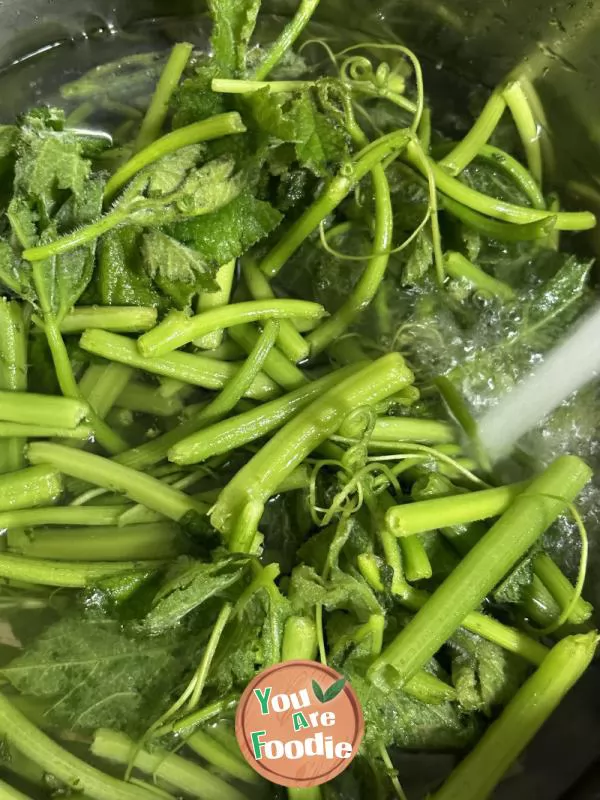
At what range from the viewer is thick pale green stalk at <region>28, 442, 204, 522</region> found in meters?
1.18

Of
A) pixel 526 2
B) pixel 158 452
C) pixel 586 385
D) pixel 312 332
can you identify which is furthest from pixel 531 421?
pixel 526 2

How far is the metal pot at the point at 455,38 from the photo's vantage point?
1448 millimetres

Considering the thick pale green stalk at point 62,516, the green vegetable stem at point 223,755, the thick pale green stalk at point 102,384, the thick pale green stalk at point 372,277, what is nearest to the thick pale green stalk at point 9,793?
the green vegetable stem at point 223,755

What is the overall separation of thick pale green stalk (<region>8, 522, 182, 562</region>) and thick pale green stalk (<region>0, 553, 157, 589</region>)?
40 millimetres

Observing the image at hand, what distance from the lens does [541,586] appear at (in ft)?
3.86

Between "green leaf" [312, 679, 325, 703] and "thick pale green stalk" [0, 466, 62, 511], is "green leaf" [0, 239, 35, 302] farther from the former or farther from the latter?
"green leaf" [312, 679, 325, 703]

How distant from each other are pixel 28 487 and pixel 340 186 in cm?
72

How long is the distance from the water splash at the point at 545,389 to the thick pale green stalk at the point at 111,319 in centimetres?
63

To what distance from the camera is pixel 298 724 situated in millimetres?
1048

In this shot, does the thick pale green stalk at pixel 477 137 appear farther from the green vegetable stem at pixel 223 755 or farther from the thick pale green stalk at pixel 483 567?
the green vegetable stem at pixel 223 755

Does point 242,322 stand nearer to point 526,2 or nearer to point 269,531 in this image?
point 269,531

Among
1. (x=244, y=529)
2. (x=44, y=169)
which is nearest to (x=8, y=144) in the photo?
(x=44, y=169)

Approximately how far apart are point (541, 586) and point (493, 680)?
0.57 feet

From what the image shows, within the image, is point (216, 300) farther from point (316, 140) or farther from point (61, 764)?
point (61, 764)
